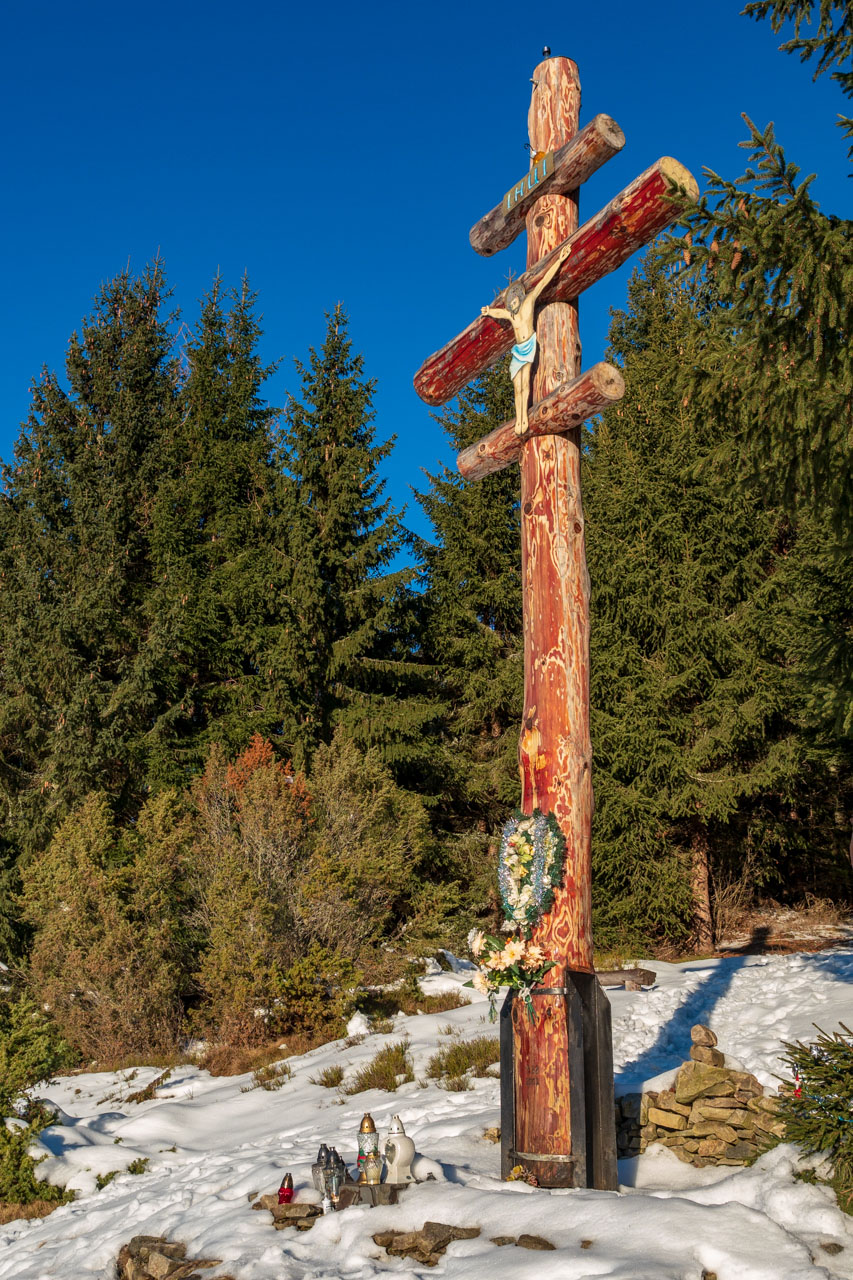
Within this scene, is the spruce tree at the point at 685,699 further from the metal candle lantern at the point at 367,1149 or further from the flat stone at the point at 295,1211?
the flat stone at the point at 295,1211

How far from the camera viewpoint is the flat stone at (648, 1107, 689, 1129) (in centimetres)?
645

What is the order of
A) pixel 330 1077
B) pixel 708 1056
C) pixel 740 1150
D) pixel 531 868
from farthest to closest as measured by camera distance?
pixel 330 1077
pixel 708 1056
pixel 740 1150
pixel 531 868

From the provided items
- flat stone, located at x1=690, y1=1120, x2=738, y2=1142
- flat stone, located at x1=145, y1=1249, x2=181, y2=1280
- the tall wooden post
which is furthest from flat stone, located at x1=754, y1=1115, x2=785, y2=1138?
flat stone, located at x1=145, y1=1249, x2=181, y2=1280

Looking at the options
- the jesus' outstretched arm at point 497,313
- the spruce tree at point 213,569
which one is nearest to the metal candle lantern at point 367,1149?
the jesus' outstretched arm at point 497,313

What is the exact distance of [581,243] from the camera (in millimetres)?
6254

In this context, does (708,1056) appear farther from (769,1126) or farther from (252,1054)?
(252,1054)

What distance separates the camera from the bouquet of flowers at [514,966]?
5.70 meters

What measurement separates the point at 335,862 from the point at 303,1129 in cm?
569

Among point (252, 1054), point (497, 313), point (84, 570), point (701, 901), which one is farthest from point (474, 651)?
point (497, 313)

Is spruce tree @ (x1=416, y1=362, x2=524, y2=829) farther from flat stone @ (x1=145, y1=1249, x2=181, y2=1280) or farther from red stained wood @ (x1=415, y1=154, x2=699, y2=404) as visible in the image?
flat stone @ (x1=145, y1=1249, x2=181, y2=1280)

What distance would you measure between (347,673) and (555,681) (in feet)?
47.6

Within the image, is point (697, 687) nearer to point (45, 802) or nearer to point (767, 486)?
point (767, 486)

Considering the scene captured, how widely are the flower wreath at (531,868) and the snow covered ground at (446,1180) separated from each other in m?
1.44

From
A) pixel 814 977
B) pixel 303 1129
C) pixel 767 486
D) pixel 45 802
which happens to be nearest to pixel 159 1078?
pixel 303 1129
